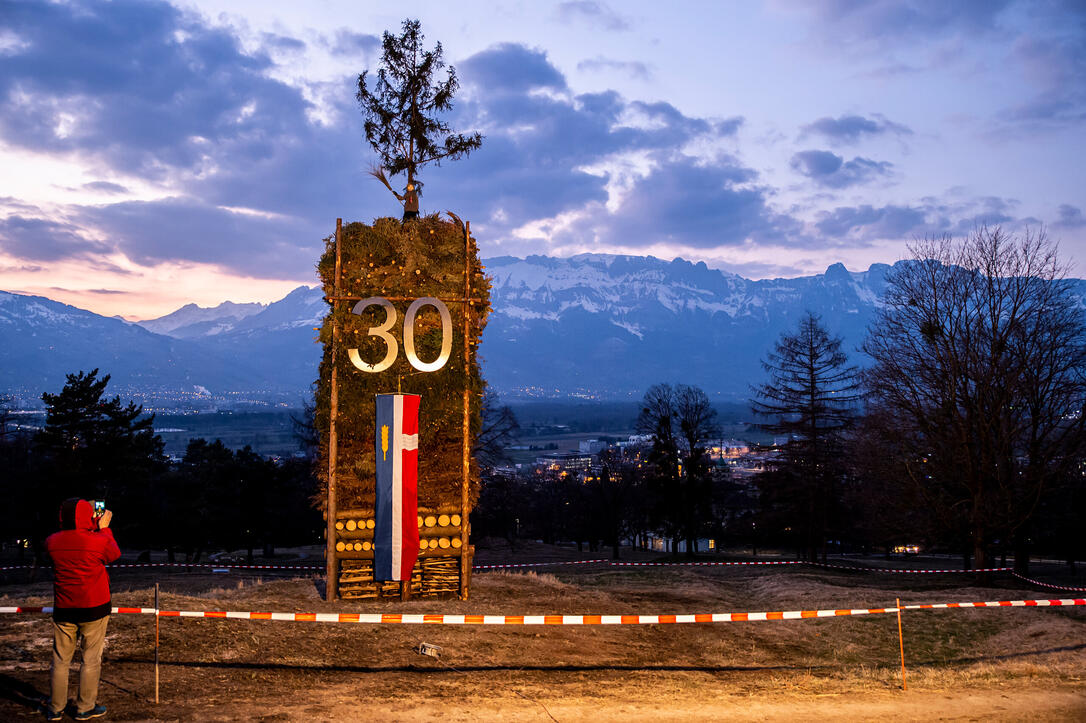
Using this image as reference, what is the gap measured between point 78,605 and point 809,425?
35.5m

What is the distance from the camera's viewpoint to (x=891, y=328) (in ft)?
81.4

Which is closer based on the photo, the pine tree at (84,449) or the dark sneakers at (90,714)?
the dark sneakers at (90,714)

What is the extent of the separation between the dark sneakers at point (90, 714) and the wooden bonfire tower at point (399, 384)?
7.08 meters

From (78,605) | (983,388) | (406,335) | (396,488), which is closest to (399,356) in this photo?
(406,335)

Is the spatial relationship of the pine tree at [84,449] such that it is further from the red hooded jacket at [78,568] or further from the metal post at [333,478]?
the red hooded jacket at [78,568]

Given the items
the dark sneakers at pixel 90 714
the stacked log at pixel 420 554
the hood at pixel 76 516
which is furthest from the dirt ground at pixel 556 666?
the hood at pixel 76 516

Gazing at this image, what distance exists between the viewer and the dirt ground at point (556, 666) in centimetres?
847

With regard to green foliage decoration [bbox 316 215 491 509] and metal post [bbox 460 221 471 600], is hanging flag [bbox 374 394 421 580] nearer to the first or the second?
green foliage decoration [bbox 316 215 491 509]

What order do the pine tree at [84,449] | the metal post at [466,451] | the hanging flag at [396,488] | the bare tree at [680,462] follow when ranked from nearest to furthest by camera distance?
1. the hanging flag at [396,488]
2. the metal post at [466,451]
3. the pine tree at [84,449]
4. the bare tree at [680,462]

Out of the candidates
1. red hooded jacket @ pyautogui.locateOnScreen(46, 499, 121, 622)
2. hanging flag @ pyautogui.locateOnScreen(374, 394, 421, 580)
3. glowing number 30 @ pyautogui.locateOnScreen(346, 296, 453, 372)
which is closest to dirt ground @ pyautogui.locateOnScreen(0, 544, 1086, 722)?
hanging flag @ pyautogui.locateOnScreen(374, 394, 421, 580)

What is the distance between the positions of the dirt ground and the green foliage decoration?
2537 millimetres

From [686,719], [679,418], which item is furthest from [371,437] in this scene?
[679,418]

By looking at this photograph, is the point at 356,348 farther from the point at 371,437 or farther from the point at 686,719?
the point at 686,719

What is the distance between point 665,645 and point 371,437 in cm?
676
